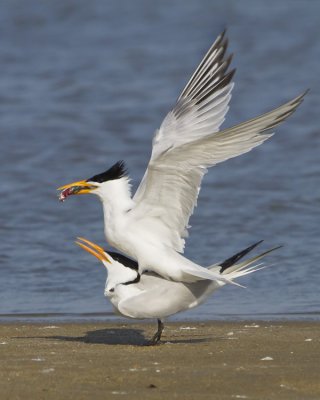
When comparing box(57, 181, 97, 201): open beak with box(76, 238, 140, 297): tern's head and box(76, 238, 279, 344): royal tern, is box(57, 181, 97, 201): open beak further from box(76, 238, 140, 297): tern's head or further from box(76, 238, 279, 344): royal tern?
box(76, 238, 279, 344): royal tern

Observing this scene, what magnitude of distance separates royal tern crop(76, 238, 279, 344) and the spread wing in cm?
29

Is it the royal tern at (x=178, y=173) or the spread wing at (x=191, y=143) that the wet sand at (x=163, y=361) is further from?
the spread wing at (x=191, y=143)

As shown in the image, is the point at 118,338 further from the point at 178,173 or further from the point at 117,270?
the point at 178,173

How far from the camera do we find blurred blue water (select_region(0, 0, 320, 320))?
27.5 ft

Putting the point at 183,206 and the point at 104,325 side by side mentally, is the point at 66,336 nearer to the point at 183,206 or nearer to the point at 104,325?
the point at 104,325

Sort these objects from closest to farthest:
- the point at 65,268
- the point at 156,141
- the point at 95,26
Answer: the point at 156,141
the point at 65,268
the point at 95,26

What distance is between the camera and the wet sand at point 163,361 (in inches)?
194

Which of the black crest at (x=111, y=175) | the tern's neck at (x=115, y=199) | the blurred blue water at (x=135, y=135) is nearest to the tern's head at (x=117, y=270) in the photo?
the tern's neck at (x=115, y=199)

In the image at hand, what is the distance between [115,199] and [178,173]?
1.48ft

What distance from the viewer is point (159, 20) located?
786 inches

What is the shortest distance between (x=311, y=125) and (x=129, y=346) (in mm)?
7722

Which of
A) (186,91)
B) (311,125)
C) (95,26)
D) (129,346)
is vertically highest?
(95,26)

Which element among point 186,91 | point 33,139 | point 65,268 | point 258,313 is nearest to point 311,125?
point 33,139

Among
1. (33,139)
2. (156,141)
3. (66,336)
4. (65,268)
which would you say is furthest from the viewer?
(33,139)
